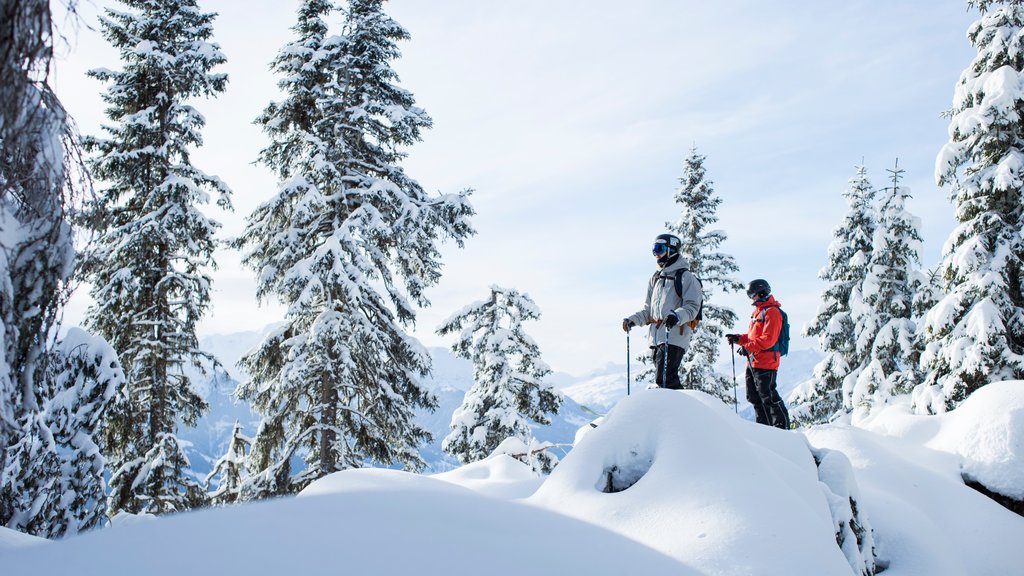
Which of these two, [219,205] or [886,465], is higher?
[219,205]

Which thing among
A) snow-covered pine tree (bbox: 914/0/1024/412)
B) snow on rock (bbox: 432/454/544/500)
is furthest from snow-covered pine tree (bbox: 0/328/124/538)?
snow-covered pine tree (bbox: 914/0/1024/412)

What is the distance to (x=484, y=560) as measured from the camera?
134 inches

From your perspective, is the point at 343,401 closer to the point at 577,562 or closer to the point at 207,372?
the point at 207,372

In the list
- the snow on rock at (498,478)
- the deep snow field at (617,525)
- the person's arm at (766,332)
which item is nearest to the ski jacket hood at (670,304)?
the deep snow field at (617,525)

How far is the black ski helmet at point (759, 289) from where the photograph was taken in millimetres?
8812

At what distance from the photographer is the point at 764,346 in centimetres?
870

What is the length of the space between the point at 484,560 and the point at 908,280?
65.1 feet

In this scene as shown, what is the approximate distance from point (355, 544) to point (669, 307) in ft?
17.8

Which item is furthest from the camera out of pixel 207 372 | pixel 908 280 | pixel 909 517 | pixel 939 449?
pixel 908 280

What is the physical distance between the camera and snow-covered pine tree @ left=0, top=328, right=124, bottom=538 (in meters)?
5.84

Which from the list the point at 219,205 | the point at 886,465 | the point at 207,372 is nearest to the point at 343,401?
the point at 207,372

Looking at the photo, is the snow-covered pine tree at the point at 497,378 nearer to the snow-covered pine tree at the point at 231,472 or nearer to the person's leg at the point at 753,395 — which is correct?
A: the snow-covered pine tree at the point at 231,472

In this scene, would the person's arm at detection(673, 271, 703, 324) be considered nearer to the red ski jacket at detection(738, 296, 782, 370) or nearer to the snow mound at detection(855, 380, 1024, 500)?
the red ski jacket at detection(738, 296, 782, 370)

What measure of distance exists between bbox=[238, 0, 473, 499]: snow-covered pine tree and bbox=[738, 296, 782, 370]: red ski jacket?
7.34m
